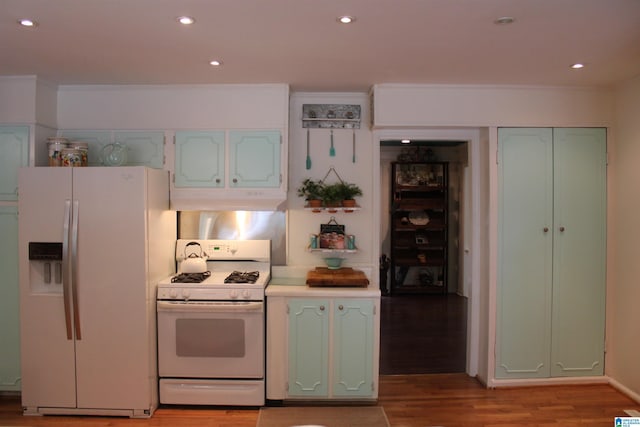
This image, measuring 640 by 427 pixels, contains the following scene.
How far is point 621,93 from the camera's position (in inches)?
131

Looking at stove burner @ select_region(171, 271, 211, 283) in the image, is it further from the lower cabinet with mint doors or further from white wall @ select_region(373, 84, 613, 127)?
white wall @ select_region(373, 84, 613, 127)

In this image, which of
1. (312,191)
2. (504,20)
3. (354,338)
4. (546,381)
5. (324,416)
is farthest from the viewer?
(312,191)

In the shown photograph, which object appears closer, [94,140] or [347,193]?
[94,140]

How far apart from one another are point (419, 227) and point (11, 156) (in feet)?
17.1

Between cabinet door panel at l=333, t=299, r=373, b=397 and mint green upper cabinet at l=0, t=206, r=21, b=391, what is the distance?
8.05 ft

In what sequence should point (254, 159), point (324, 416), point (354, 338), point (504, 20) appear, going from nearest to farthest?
point (504, 20) → point (324, 416) → point (354, 338) → point (254, 159)

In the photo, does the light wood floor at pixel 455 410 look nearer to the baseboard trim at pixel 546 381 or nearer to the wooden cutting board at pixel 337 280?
the baseboard trim at pixel 546 381

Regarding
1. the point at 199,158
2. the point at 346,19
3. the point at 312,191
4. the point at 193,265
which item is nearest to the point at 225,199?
the point at 199,158

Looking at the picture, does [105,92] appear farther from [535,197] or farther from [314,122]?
[535,197]

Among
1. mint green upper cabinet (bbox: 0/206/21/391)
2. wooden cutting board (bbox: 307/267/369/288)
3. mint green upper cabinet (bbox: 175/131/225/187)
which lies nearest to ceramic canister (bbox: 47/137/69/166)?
mint green upper cabinet (bbox: 0/206/21/391)

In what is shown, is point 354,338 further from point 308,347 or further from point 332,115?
point 332,115

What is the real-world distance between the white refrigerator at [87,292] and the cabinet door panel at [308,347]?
102 centimetres

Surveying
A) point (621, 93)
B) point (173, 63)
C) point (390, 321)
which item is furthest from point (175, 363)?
point (621, 93)

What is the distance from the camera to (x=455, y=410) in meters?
3.07
